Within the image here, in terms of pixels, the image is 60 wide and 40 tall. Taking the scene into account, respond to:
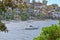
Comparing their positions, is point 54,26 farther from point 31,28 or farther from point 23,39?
point 31,28

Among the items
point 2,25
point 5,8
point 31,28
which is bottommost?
point 31,28

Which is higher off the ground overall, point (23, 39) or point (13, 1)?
point (13, 1)

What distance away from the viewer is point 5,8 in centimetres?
269

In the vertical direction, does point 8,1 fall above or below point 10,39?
above

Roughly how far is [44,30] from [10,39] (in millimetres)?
23846

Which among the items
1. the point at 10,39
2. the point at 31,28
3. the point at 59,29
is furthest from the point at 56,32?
the point at 31,28

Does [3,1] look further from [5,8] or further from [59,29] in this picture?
[59,29]

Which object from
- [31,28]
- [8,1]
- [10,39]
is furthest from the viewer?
[31,28]

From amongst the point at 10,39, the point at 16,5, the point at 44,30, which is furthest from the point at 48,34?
the point at 10,39

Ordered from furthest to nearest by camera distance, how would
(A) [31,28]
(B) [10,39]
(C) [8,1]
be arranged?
(A) [31,28] < (B) [10,39] < (C) [8,1]

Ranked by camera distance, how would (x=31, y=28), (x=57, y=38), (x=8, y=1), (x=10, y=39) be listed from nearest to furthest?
(x=57, y=38) → (x=8, y=1) → (x=10, y=39) → (x=31, y=28)

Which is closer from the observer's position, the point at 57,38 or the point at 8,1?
the point at 57,38

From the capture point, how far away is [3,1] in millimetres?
2641

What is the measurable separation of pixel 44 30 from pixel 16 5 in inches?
23.2
